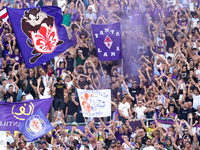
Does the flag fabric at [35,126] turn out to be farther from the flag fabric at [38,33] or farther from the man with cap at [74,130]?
the man with cap at [74,130]

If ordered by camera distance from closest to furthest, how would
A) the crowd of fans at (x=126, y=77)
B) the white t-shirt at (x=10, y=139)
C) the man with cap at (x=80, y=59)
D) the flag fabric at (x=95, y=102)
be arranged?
the crowd of fans at (x=126, y=77) → the white t-shirt at (x=10, y=139) → the flag fabric at (x=95, y=102) → the man with cap at (x=80, y=59)

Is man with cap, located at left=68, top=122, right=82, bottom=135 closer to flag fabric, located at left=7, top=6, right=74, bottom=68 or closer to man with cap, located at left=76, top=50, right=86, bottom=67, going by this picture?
flag fabric, located at left=7, top=6, right=74, bottom=68

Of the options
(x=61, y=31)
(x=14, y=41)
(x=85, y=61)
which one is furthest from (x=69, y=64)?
(x=61, y=31)

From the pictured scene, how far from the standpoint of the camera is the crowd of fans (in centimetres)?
1923

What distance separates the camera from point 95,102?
2012 centimetres

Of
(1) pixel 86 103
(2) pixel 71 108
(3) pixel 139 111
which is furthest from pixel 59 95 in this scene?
(3) pixel 139 111

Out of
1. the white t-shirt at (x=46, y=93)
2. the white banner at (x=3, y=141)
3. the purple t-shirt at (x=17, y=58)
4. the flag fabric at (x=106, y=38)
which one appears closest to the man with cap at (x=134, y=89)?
the flag fabric at (x=106, y=38)

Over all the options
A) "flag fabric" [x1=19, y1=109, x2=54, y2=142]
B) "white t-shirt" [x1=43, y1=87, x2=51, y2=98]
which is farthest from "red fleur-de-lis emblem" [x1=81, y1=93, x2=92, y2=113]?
"flag fabric" [x1=19, y1=109, x2=54, y2=142]

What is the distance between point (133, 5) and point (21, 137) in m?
7.56

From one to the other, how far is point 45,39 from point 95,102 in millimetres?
2398

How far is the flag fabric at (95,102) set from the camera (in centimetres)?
2003

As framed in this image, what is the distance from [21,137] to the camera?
Answer: 1962cm

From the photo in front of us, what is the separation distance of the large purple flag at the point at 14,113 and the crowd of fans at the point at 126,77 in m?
0.98

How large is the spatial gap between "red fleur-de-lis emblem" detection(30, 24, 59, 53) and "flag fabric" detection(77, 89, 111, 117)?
1.68 metres
